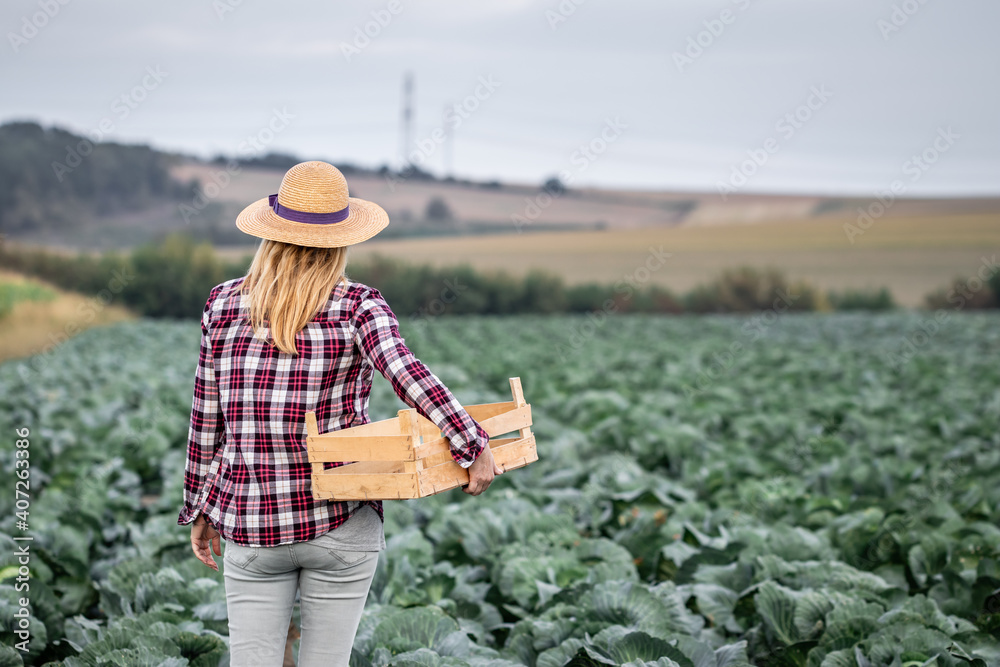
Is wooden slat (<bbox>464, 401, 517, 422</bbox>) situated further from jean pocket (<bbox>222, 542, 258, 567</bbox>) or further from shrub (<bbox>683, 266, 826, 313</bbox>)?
shrub (<bbox>683, 266, 826, 313</bbox>)

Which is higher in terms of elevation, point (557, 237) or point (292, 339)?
point (557, 237)

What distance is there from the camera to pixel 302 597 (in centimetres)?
224

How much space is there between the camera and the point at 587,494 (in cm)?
565

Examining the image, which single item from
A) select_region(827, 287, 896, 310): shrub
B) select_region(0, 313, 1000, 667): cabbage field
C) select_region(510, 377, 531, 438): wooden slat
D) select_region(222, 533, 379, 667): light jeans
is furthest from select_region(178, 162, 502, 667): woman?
select_region(827, 287, 896, 310): shrub

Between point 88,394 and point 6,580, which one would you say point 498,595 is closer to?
point 6,580

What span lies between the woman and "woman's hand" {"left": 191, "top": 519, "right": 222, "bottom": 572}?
0.56ft

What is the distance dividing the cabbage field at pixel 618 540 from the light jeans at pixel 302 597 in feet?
1.57

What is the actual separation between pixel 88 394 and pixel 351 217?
8825 millimetres

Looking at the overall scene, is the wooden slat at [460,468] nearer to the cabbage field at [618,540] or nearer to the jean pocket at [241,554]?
the jean pocket at [241,554]

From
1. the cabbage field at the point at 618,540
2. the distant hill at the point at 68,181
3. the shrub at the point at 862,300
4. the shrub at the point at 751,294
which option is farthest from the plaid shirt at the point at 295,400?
the shrub at the point at 862,300

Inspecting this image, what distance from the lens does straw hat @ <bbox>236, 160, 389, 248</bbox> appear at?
7.14 feet

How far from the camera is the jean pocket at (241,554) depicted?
7.04 ft

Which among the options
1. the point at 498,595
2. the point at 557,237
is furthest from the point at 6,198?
the point at 498,595

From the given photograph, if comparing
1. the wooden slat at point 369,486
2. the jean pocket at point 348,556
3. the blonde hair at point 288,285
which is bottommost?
the jean pocket at point 348,556
